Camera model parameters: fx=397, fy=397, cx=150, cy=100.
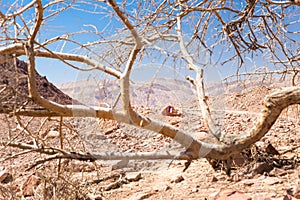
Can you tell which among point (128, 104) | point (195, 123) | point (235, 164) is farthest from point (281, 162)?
point (195, 123)

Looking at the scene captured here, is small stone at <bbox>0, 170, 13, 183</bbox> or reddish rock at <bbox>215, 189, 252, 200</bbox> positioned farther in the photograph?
small stone at <bbox>0, 170, 13, 183</bbox>

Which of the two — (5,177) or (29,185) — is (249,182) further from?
(5,177)

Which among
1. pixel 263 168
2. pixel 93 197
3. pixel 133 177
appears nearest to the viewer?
pixel 93 197

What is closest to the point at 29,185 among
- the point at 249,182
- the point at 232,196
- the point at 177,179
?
the point at 177,179

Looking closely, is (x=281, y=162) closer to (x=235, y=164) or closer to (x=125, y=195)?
(x=235, y=164)

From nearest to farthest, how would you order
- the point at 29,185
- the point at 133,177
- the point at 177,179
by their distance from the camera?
the point at 177,179, the point at 29,185, the point at 133,177

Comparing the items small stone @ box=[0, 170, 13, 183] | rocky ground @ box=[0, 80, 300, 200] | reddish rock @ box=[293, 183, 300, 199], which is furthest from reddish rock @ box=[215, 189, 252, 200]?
small stone @ box=[0, 170, 13, 183]

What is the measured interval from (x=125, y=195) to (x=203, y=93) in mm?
1720

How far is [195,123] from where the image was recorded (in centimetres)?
977

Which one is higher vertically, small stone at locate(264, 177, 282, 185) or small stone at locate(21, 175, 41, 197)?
small stone at locate(264, 177, 282, 185)

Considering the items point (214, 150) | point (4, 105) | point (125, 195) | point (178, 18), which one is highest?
point (178, 18)

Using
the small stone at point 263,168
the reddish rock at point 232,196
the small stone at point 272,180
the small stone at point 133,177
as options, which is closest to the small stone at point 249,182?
the small stone at point 272,180

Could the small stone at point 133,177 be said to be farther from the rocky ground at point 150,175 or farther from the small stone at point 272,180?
the small stone at point 272,180

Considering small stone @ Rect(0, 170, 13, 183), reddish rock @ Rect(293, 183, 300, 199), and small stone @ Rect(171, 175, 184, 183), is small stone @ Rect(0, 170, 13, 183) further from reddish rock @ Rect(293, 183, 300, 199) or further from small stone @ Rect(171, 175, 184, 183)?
reddish rock @ Rect(293, 183, 300, 199)
